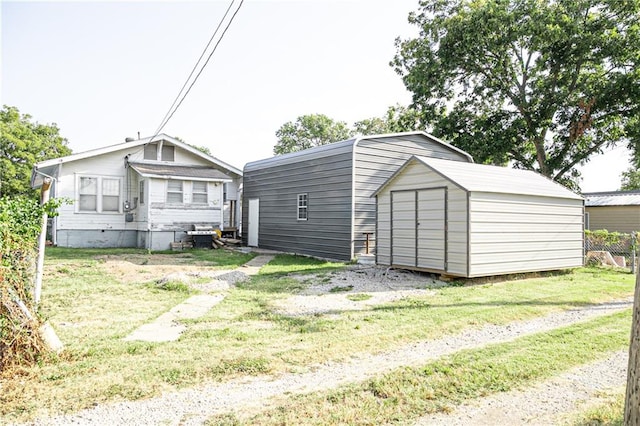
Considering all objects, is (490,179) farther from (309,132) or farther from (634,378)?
(309,132)

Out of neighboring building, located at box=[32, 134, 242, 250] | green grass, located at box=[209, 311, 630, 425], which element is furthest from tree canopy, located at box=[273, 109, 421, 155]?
green grass, located at box=[209, 311, 630, 425]

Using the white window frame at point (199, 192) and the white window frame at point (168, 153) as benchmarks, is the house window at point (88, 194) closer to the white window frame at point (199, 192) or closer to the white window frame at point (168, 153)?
the white window frame at point (168, 153)

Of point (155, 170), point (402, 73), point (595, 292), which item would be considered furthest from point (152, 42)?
point (402, 73)

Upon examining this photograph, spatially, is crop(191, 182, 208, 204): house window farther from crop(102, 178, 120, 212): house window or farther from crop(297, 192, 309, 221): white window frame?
crop(297, 192, 309, 221): white window frame

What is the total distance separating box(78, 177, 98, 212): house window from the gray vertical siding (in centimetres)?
602

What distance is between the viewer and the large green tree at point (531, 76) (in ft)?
61.0

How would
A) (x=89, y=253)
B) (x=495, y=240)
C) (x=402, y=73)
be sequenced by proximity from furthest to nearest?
1. (x=402, y=73)
2. (x=89, y=253)
3. (x=495, y=240)

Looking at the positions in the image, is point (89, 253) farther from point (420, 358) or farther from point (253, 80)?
point (420, 358)

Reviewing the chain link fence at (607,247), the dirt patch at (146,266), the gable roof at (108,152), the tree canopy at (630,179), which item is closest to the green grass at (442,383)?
the dirt patch at (146,266)

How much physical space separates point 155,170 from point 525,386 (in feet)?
51.8

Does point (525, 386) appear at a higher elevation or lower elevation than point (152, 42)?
lower

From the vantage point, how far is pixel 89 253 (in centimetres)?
1444

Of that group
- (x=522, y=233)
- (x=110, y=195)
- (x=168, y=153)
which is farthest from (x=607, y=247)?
(x=110, y=195)

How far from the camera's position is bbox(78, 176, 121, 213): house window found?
1677 centimetres
